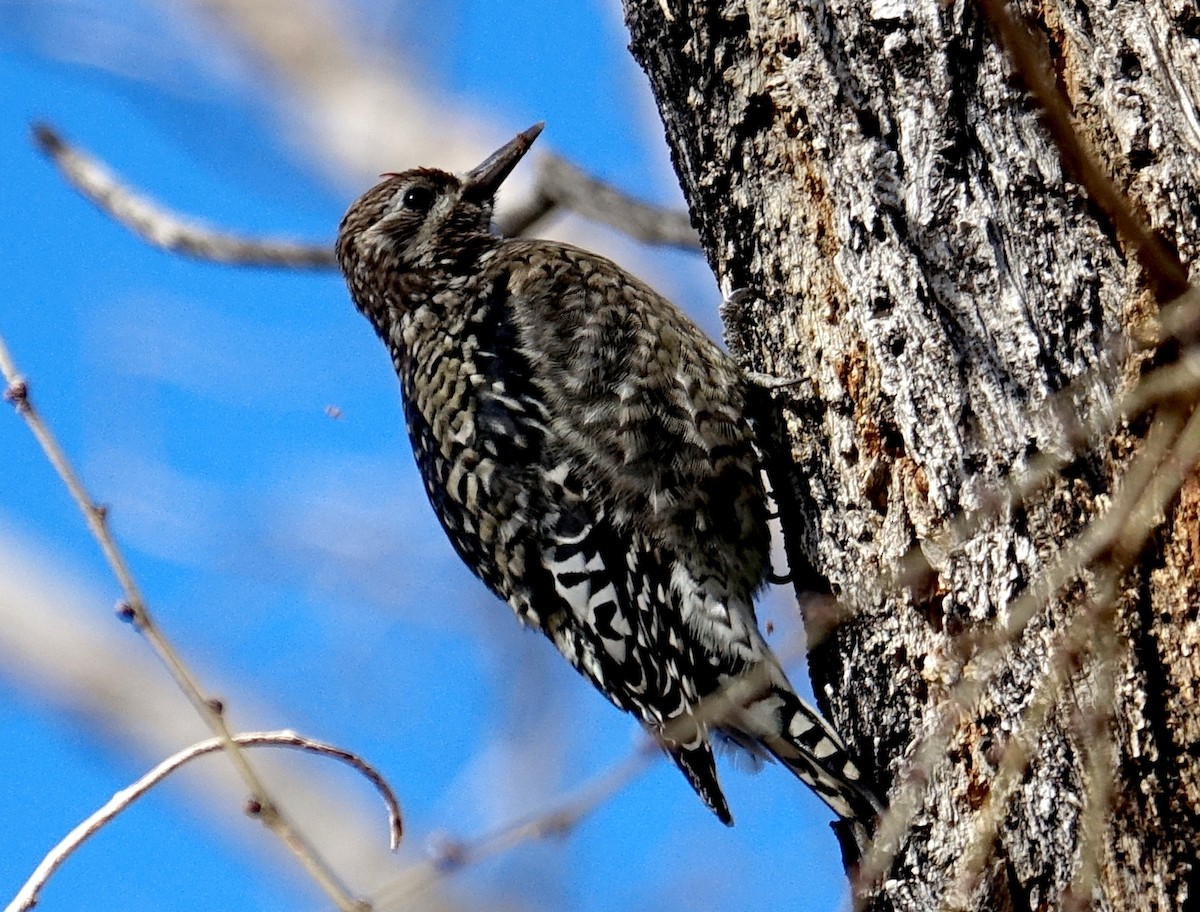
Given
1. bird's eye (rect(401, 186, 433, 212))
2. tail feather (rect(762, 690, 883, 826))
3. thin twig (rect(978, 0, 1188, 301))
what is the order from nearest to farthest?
thin twig (rect(978, 0, 1188, 301))
tail feather (rect(762, 690, 883, 826))
bird's eye (rect(401, 186, 433, 212))

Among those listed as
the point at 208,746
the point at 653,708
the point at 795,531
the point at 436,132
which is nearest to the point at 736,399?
the point at 795,531

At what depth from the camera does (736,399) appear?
395 centimetres

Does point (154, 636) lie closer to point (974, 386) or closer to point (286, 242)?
point (974, 386)

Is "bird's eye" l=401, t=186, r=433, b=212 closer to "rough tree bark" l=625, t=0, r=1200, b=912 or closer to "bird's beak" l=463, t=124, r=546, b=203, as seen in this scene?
"bird's beak" l=463, t=124, r=546, b=203

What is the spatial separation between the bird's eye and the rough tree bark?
182 centimetres

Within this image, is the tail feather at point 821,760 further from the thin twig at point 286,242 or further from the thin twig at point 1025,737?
the thin twig at point 286,242

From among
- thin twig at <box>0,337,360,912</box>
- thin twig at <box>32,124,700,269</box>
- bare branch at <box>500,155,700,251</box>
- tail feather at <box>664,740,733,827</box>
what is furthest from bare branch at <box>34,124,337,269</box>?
thin twig at <box>0,337,360,912</box>

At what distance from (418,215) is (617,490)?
1.55 meters

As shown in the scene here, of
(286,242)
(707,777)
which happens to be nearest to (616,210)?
(286,242)

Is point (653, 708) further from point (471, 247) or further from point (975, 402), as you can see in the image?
point (471, 247)

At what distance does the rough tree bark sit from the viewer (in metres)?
2.70

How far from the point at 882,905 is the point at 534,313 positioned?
1921 mm

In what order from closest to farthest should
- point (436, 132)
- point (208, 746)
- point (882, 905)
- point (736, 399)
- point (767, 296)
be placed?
point (208, 746) → point (882, 905) → point (767, 296) → point (736, 399) → point (436, 132)

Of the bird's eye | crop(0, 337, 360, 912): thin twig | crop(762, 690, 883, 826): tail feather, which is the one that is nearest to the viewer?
crop(0, 337, 360, 912): thin twig
